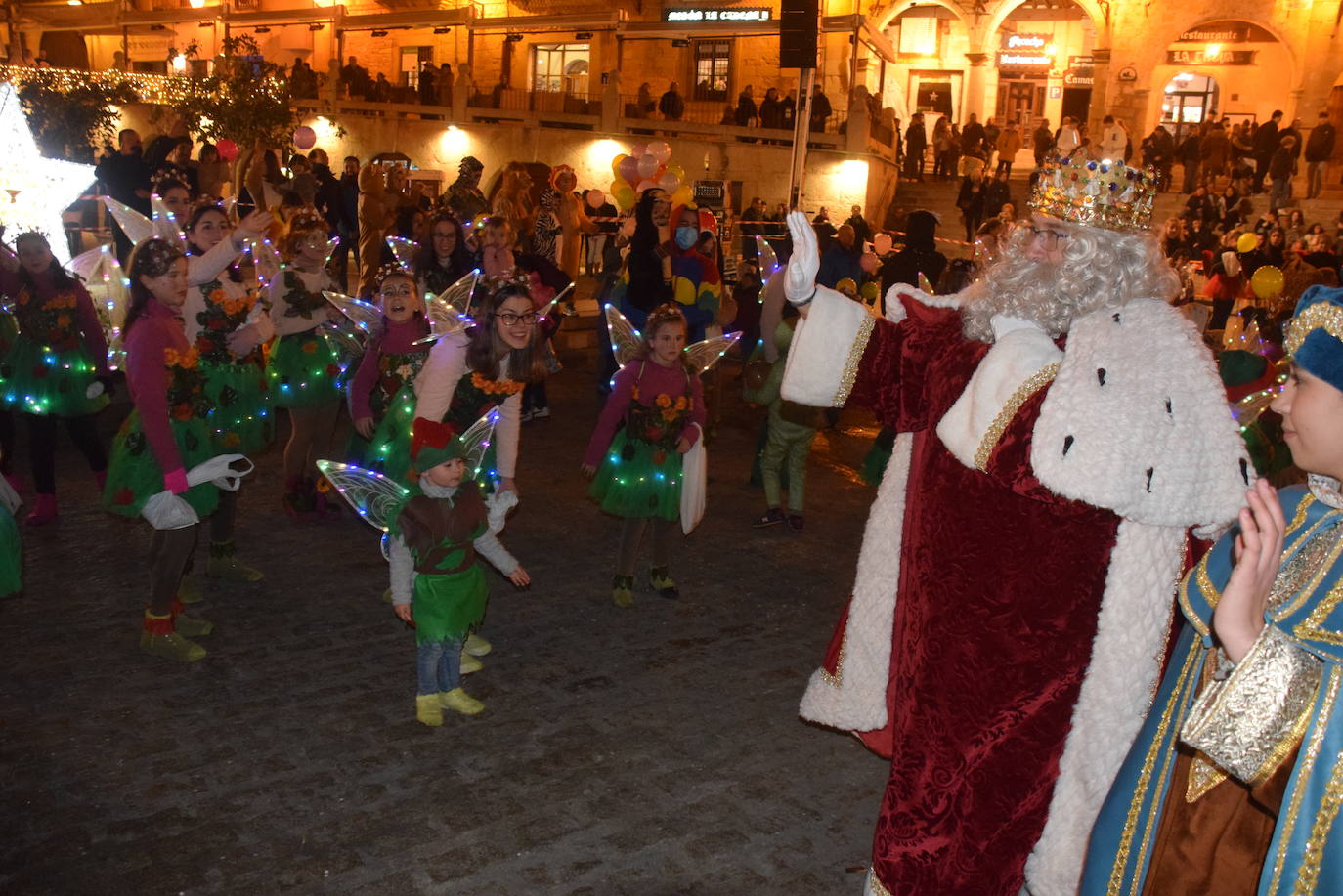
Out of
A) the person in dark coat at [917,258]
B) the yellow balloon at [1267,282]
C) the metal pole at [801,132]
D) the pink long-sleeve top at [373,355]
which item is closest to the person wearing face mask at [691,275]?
the person in dark coat at [917,258]

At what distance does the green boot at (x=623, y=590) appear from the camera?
5.99 m

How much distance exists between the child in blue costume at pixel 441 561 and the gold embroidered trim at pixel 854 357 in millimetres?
1805

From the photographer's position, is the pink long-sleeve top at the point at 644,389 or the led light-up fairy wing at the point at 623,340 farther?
the led light-up fairy wing at the point at 623,340

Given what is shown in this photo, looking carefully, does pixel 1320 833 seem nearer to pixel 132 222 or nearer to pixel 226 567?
pixel 226 567

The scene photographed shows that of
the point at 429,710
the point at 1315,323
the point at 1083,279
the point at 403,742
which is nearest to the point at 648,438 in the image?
the point at 429,710

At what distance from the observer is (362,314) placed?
6.32m

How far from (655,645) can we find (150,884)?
8.55ft

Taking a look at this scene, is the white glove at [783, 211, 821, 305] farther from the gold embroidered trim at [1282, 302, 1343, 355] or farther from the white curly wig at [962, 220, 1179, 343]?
the gold embroidered trim at [1282, 302, 1343, 355]

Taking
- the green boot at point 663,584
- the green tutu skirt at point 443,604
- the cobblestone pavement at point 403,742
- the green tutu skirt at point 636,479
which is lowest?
the cobblestone pavement at point 403,742

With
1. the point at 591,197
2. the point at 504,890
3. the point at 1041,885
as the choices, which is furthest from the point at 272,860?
the point at 591,197

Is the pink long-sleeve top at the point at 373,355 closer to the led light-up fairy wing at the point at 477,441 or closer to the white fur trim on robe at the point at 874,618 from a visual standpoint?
the led light-up fairy wing at the point at 477,441

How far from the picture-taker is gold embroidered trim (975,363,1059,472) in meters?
2.79

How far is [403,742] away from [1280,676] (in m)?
3.36

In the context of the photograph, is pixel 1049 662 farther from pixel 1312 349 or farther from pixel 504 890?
pixel 504 890
